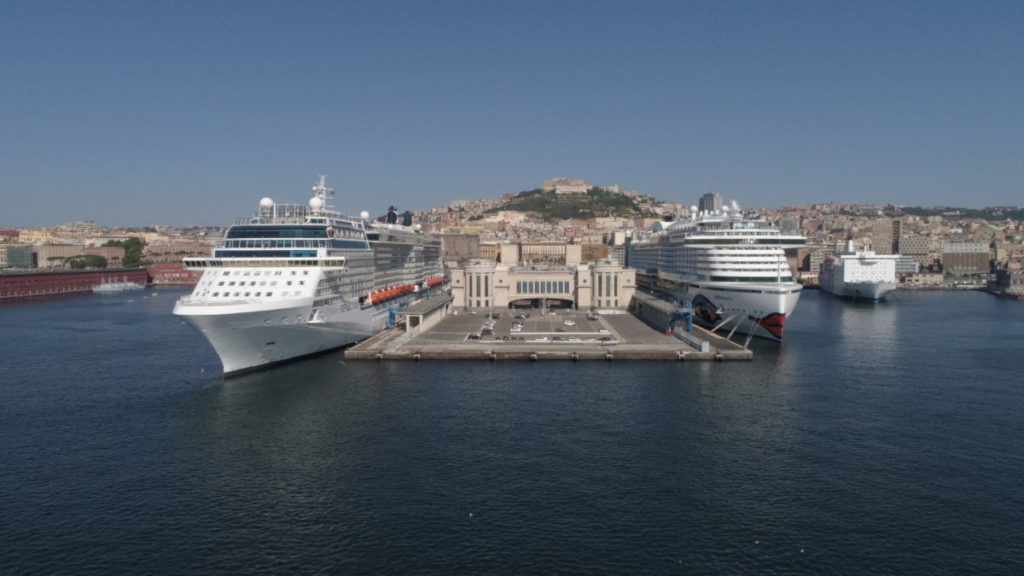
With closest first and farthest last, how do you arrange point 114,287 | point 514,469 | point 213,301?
point 514,469 < point 213,301 < point 114,287

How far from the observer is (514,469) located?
802 inches

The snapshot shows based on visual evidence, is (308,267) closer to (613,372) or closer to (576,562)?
(613,372)

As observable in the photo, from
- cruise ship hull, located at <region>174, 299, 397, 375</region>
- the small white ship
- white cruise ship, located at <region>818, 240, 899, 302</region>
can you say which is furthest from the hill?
cruise ship hull, located at <region>174, 299, 397, 375</region>

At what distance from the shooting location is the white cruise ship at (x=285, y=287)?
103 ft

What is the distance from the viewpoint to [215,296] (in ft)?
107

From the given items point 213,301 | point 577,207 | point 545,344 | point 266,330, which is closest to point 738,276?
point 545,344

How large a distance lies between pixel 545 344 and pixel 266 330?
16230 mm

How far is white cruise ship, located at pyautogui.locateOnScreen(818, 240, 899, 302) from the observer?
82562mm

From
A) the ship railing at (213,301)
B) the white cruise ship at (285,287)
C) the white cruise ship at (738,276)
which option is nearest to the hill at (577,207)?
the white cruise ship at (738,276)

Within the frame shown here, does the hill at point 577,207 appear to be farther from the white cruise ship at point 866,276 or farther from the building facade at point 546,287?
the building facade at point 546,287

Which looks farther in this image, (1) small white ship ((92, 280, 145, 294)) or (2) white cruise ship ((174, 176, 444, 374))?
(1) small white ship ((92, 280, 145, 294))

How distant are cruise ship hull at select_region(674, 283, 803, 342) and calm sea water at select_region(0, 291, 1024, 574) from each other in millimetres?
6334

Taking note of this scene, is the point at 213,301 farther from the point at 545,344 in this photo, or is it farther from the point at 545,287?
the point at 545,287

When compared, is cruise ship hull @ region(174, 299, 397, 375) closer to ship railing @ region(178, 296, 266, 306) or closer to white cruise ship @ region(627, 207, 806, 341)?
ship railing @ region(178, 296, 266, 306)
